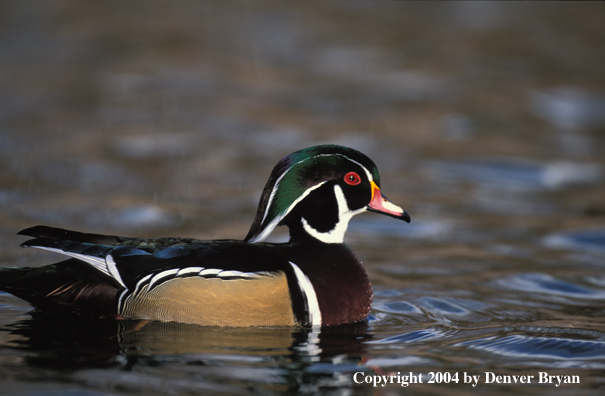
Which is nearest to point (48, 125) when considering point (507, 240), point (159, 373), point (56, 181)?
point (56, 181)

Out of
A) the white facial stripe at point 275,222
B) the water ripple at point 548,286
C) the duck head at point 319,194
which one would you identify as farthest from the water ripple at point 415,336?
the water ripple at point 548,286

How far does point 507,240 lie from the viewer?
895 centimetres

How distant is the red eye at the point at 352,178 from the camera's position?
592 centimetres

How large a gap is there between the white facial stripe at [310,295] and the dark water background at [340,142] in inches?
8.1

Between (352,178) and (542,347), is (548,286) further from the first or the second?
(352,178)

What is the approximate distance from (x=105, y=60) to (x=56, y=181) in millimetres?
6162

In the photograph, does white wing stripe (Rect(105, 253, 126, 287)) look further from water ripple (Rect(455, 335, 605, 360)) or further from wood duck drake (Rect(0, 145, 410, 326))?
water ripple (Rect(455, 335, 605, 360))

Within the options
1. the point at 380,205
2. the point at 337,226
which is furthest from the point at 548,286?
the point at 337,226

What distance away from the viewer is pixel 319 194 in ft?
19.5

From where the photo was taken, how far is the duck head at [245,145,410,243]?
5.77m

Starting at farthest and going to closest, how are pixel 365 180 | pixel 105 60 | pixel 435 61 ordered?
pixel 435 61, pixel 105 60, pixel 365 180

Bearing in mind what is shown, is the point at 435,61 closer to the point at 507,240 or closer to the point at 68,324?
the point at 507,240

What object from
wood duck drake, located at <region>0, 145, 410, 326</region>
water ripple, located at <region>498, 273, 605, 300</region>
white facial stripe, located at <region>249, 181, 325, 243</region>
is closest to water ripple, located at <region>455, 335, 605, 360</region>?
wood duck drake, located at <region>0, 145, 410, 326</region>

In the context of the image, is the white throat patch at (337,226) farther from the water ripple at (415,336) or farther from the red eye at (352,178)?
the water ripple at (415,336)
